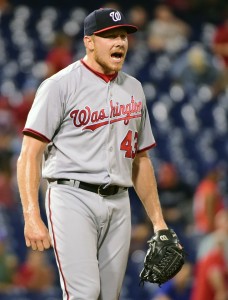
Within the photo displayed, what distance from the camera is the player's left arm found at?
10.7 feet

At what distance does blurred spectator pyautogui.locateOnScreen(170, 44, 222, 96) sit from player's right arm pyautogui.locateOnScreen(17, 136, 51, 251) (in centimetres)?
585

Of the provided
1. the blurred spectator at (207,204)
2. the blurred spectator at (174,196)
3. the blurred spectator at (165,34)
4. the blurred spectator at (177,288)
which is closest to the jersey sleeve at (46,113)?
the blurred spectator at (177,288)

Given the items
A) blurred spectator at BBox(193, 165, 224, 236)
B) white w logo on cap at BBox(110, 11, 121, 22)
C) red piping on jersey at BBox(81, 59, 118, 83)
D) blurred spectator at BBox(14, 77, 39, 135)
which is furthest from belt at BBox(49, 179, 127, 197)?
blurred spectator at BBox(14, 77, 39, 135)

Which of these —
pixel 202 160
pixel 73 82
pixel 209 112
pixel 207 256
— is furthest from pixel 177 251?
pixel 209 112

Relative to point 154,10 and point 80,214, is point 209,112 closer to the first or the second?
point 154,10

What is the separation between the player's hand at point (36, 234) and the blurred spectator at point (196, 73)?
5997mm

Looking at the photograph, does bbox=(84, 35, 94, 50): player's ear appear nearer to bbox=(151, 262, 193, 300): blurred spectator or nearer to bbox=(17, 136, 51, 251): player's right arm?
bbox=(17, 136, 51, 251): player's right arm

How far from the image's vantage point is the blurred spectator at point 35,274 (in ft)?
20.1

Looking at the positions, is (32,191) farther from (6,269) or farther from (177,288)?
(6,269)

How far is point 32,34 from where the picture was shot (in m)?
9.12

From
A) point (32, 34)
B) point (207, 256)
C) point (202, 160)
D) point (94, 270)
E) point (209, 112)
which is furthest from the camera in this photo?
point (32, 34)

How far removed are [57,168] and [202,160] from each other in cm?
508

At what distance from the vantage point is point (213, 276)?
5.93 metres

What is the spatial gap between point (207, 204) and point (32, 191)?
157 inches
